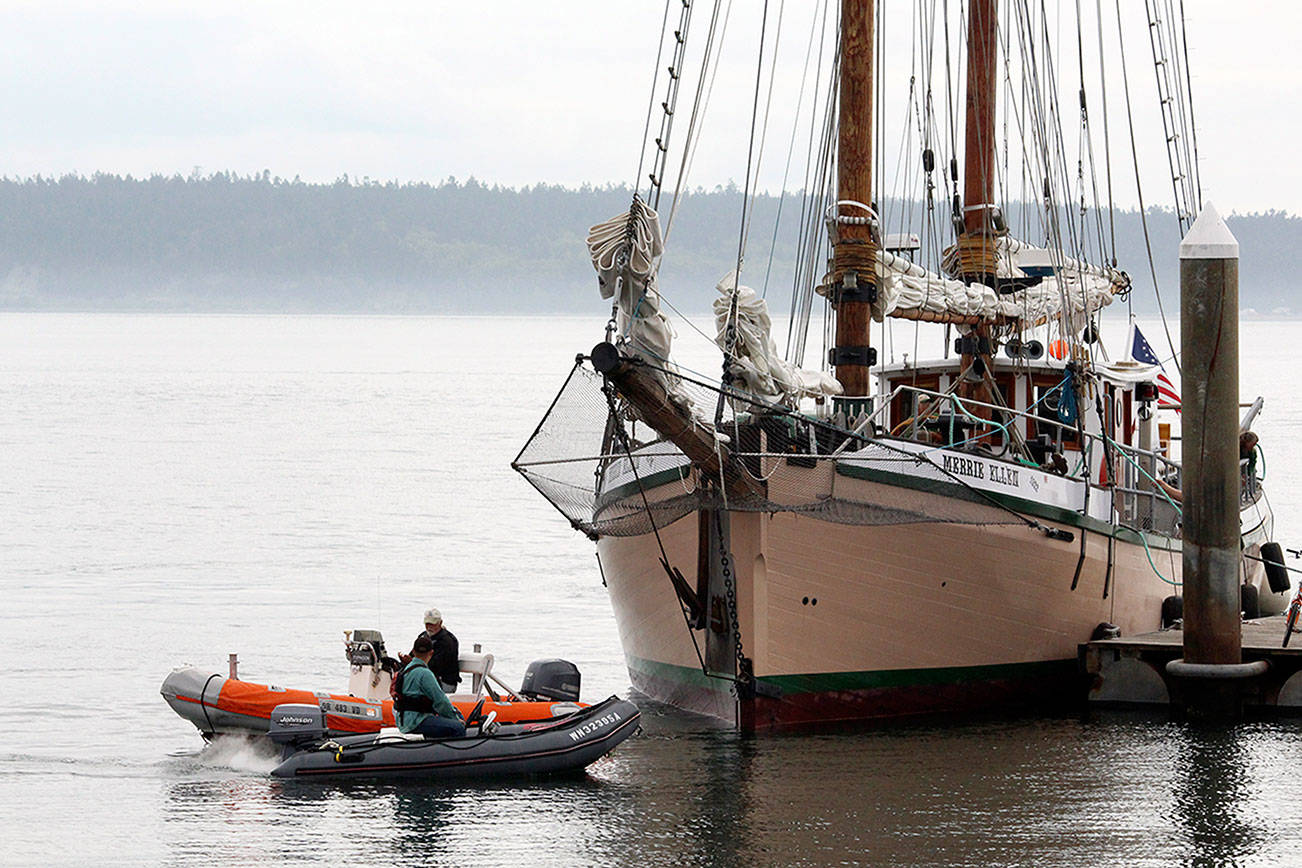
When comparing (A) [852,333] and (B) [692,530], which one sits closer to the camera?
(B) [692,530]

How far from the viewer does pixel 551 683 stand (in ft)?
69.4

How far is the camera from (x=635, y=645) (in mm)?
24016

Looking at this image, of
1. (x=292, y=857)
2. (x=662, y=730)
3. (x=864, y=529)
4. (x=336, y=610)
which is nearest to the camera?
(x=292, y=857)

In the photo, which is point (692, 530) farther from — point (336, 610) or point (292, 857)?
point (336, 610)

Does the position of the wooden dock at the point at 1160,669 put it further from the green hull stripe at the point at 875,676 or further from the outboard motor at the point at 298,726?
the outboard motor at the point at 298,726

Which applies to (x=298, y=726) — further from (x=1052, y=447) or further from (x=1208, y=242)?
(x=1208, y=242)

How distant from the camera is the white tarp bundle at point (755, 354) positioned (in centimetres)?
2045

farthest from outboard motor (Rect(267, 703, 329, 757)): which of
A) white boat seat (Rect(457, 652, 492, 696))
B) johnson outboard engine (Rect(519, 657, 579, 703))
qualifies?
johnson outboard engine (Rect(519, 657, 579, 703))

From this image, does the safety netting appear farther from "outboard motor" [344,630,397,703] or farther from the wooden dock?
the wooden dock

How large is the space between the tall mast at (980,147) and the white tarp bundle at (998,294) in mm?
383

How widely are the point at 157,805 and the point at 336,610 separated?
49.0ft

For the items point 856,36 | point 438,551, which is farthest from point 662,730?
point 438,551

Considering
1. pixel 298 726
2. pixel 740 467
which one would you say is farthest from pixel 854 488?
pixel 298 726

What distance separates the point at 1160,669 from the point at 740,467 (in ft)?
21.2
